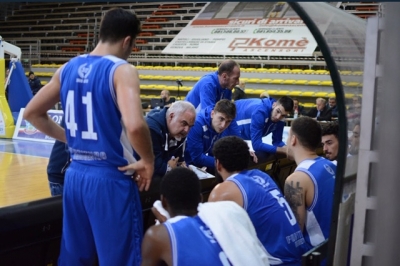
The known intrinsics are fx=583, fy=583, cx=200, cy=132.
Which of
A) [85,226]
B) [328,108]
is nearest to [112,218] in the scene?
[85,226]

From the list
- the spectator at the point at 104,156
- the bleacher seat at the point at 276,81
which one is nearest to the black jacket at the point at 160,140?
the spectator at the point at 104,156

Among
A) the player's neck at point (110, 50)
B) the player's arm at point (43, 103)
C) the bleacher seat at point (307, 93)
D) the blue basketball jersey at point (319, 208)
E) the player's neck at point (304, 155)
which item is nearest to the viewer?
the player's neck at point (110, 50)

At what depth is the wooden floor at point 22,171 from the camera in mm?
6098

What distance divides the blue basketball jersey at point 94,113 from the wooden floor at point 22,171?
10.3 ft

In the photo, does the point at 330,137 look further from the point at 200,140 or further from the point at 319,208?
the point at 200,140

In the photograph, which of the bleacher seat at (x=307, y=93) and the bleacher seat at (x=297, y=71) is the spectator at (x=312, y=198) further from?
the bleacher seat at (x=297, y=71)

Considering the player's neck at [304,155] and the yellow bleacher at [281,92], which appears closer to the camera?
the player's neck at [304,155]

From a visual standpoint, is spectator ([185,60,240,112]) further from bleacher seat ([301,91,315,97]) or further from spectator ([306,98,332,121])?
bleacher seat ([301,91,315,97])

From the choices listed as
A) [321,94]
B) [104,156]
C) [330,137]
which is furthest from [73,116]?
[321,94]

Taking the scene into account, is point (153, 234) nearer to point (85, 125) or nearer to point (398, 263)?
point (85, 125)

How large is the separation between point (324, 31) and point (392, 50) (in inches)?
24.8

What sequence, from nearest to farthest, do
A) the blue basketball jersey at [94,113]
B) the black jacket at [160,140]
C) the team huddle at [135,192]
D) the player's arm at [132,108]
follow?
the team huddle at [135,192], the player's arm at [132,108], the blue basketball jersey at [94,113], the black jacket at [160,140]

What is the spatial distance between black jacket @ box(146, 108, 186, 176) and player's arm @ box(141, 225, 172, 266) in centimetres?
169

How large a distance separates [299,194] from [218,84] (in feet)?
11.0
